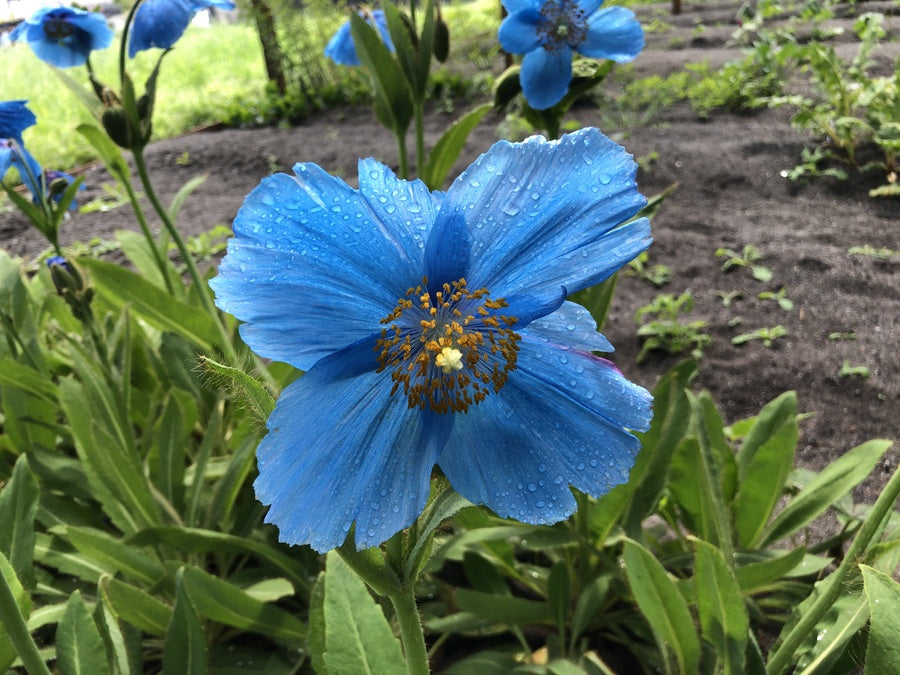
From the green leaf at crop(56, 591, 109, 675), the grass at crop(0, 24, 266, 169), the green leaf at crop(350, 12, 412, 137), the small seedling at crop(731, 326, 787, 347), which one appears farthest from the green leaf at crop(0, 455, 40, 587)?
the grass at crop(0, 24, 266, 169)

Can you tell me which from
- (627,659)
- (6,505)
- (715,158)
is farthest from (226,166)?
(627,659)

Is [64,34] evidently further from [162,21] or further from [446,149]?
[446,149]

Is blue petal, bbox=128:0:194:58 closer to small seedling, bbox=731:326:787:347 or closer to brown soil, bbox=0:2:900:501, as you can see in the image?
brown soil, bbox=0:2:900:501

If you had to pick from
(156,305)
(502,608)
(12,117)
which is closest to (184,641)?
(502,608)

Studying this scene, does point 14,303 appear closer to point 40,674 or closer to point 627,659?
point 40,674

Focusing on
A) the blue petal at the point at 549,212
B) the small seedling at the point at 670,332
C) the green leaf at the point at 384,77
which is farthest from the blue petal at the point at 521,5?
the small seedling at the point at 670,332

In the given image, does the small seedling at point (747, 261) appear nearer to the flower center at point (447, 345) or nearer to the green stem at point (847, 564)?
the green stem at point (847, 564)
